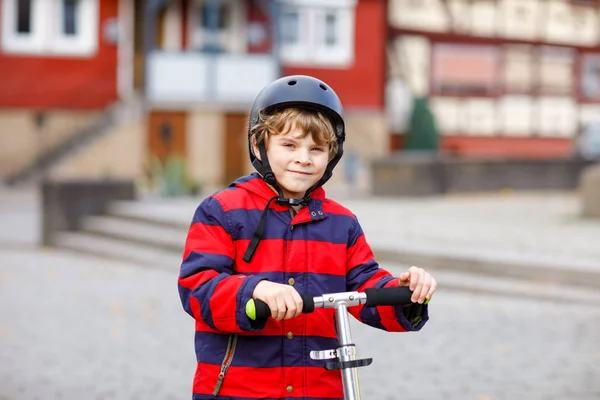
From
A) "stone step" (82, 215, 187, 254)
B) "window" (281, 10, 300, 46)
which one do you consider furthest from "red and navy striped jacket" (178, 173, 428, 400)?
"window" (281, 10, 300, 46)

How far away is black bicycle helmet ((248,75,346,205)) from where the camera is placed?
3209 mm

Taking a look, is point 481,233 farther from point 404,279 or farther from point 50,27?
point 50,27

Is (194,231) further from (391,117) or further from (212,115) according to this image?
(391,117)

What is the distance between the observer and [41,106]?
101 ft

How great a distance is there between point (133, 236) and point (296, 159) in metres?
12.0

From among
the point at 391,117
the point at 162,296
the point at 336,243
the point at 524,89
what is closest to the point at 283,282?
the point at 336,243

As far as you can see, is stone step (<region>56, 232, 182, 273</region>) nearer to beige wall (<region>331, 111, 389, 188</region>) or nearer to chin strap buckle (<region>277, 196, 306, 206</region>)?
chin strap buckle (<region>277, 196, 306, 206</region>)

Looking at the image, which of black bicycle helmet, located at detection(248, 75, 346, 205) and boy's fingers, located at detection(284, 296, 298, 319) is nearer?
boy's fingers, located at detection(284, 296, 298, 319)

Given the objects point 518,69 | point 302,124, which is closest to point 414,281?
point 302,124

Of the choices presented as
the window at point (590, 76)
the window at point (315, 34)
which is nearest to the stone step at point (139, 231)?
the window at point (315, 34)

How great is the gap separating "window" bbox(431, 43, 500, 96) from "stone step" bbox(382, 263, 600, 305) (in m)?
27.3

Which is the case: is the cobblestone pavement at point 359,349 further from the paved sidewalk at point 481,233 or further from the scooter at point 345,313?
the scooter at point 345,313

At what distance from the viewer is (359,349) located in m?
8.09

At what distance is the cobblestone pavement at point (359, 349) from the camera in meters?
6.79
